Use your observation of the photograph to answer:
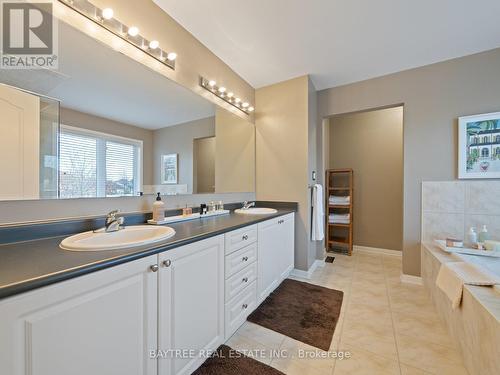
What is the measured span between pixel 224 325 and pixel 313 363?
1.98 ft

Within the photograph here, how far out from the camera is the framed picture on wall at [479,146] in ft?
6.62

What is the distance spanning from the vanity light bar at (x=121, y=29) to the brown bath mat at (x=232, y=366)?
211 cm

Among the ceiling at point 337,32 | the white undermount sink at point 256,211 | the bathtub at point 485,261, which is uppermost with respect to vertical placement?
the ceiling at point 337,32

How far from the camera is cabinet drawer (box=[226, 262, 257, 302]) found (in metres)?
1.42

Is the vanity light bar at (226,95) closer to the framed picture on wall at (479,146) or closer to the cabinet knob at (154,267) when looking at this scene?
Result: the cabinet knob at (154,267)

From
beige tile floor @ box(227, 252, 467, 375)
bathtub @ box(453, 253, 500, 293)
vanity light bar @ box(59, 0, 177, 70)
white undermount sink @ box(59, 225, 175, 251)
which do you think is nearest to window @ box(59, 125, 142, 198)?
white undermount sink @ box(59, 225, 175, 251)

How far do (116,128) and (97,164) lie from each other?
27cm

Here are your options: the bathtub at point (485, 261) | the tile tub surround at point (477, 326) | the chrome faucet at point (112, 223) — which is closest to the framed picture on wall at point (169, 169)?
the chrome faucet at point (112, 223)

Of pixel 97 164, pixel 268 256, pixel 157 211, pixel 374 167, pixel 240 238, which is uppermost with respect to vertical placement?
pixel 374 167

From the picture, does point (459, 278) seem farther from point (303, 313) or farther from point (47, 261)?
point (47, 261)

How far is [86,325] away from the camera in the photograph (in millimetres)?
725

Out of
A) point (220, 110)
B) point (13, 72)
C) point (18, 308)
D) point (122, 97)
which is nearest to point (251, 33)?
point (220, 110)

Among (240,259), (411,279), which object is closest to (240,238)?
(240,259)

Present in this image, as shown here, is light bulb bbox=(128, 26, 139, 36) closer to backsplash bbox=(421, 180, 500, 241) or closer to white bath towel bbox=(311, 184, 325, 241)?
white bath towel bbox=(311, 184, 325, 241)
